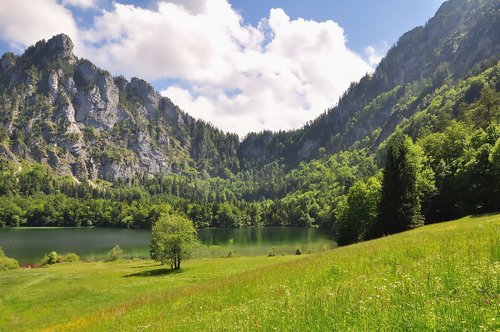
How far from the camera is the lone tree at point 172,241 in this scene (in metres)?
66.4

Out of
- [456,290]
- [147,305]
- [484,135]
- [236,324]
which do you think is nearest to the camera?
[456,290]

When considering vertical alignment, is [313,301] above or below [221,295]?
above

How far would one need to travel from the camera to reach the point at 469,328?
6.83 metres

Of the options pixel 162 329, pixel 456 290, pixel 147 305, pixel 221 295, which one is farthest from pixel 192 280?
pixel 456 290

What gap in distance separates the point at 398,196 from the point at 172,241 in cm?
4122

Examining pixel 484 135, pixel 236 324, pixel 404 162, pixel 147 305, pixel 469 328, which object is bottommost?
pixel 147 305

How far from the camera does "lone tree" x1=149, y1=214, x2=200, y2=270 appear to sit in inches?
2616

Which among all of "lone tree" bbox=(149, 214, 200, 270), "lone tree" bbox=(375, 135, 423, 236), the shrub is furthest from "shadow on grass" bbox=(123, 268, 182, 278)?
"lone tree" bbox=(375, 135, 423, 236)

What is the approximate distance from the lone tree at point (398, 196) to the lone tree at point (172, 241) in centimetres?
3545

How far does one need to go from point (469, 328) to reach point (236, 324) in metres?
7.09

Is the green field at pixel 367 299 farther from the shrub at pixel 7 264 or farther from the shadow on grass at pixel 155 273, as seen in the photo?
the shrub at pixel 7 264

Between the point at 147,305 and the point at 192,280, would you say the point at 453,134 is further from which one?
the point at 147,305

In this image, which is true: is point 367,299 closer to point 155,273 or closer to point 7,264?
point 155,273

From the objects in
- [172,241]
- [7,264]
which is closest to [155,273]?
[172,241]
